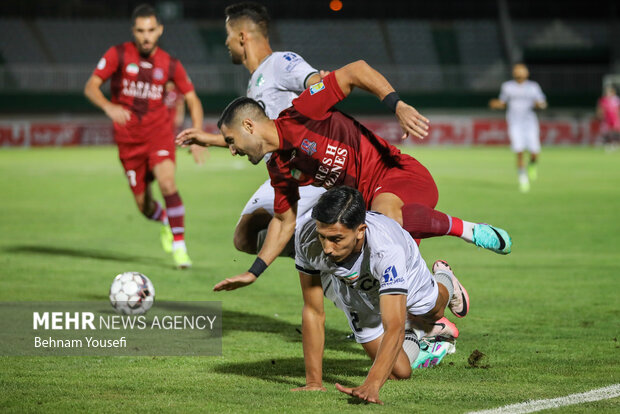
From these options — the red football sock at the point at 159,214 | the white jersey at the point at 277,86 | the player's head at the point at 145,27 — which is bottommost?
the red football sock at the point at 159,214

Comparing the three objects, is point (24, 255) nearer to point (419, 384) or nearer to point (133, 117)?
point (133, 117)

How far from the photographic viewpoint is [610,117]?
119ft

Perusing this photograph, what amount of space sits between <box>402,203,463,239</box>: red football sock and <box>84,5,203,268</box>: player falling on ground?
4732 mm

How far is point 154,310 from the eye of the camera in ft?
25.7

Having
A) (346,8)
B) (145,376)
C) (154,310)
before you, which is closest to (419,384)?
(145,376)

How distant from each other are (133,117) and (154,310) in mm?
3451

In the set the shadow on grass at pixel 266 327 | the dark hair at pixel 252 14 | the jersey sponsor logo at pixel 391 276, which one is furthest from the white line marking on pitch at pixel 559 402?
the dark hair at pixel 252 14

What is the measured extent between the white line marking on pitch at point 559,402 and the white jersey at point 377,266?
77 cm

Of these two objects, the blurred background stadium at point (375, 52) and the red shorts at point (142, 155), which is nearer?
the red shorts at point (142, 155)

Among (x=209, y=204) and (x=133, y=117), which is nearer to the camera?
(x=133, y=117)

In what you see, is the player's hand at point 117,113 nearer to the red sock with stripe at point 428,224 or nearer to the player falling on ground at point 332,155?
the player falling on ground at point 332,155

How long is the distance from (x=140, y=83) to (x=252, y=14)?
3.57 m

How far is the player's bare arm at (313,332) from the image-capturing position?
17.0ft

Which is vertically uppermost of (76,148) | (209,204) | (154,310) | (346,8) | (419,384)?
(346,8)
